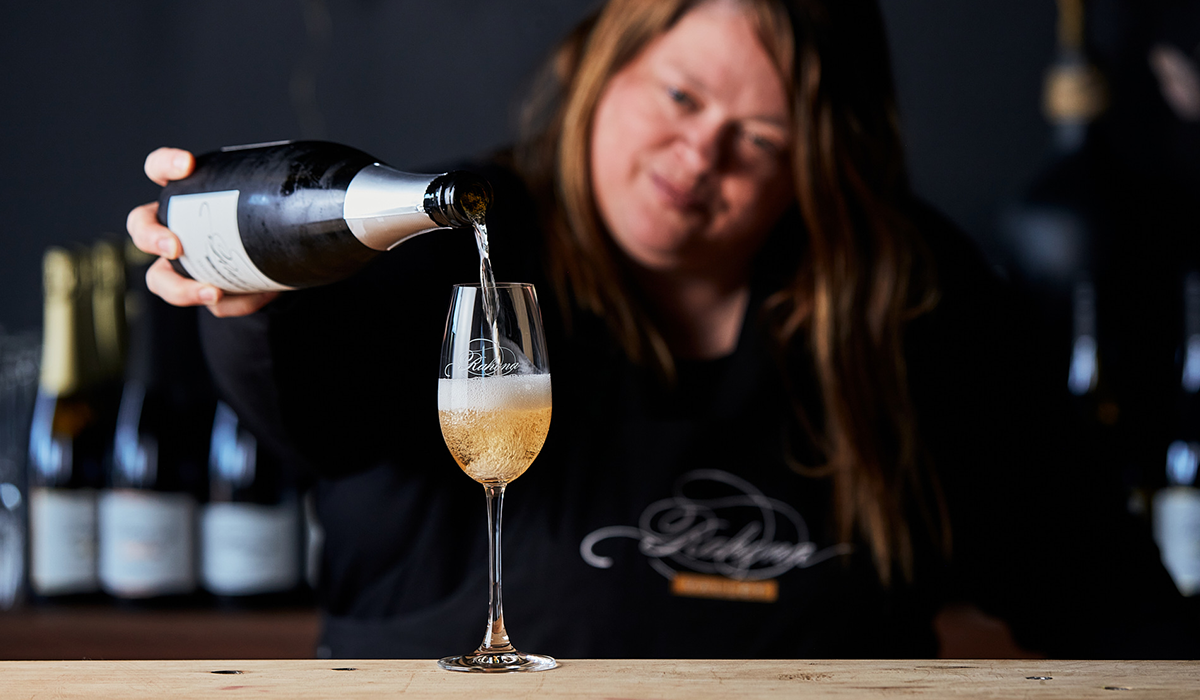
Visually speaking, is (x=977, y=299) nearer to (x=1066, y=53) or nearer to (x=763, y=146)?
(x=763, y=146)

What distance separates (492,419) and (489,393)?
0.06 feet

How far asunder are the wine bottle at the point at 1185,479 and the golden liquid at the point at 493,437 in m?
1.05

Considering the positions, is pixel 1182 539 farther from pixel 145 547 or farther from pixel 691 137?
pixel 145 547

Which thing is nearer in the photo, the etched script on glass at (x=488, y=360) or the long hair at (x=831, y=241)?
the etched script on glass at (x=488, y=360)

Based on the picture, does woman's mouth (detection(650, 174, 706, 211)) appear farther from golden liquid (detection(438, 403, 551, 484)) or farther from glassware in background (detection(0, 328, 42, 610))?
glassware in background (detection(0, 328, 42, 610))

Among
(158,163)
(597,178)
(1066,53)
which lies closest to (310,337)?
(158,163)

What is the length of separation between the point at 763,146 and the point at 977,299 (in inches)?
15.3

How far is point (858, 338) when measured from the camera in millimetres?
1387

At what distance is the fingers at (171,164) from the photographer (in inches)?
34.2

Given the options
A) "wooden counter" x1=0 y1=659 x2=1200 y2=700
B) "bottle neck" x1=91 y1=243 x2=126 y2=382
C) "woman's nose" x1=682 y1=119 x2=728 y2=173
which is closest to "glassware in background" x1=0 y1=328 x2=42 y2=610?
"bottle neck" x1=91 y1=243 x2=126 y2=382

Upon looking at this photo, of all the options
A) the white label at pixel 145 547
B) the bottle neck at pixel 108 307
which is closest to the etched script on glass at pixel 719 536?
the white label at pixel 145 547

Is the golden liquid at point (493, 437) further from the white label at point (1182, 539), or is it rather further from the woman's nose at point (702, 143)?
the white label at point (1182, 539)

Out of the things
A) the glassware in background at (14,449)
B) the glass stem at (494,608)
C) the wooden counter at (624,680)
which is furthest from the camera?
the glassware in background at (14,449)

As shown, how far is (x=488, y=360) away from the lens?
0.79 meters
